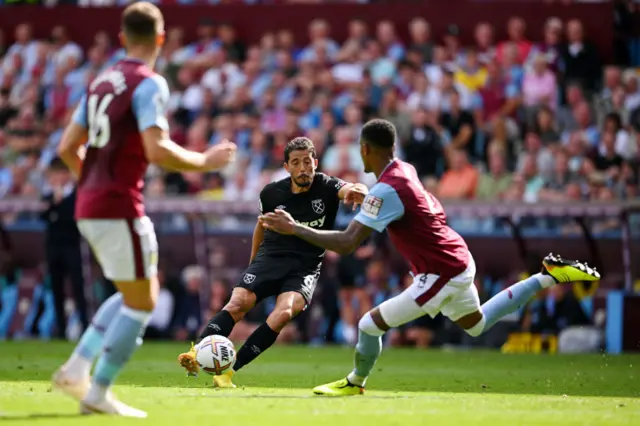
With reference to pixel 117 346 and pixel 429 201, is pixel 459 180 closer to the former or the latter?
pixel 429 201

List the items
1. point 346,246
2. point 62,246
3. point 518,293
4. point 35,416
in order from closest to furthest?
1. point 35,416
2. point 346,246
3. point 518,293
4. point 62,246

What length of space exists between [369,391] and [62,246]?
10.3 m

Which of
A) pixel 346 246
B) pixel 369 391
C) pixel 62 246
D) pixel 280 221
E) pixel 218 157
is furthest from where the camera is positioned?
pixel 62 246

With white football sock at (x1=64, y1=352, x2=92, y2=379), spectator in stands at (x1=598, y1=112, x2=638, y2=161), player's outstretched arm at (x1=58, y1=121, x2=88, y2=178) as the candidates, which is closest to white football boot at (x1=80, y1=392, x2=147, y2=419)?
white football sock at (x1=64, y1=352, x2=92, y2=379)

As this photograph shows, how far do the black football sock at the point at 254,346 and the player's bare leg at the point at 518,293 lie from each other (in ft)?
5.40

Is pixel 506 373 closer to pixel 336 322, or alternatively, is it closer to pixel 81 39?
pixel 336 322

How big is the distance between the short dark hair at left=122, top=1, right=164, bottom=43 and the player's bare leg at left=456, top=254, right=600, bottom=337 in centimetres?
392

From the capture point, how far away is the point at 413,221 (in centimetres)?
948

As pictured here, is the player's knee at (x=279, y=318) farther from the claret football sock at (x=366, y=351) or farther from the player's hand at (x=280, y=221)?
the player's hand at (x=280, y=221)

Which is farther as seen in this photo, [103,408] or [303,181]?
[303,181]

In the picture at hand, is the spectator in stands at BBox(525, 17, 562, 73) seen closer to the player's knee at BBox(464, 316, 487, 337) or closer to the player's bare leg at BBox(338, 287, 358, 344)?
the player's bare leg at BBox(338, 287, 358, 344)

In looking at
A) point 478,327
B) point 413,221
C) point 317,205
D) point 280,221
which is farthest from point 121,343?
point 317,205

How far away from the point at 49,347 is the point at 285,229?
8.95 meters

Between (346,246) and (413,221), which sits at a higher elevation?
(413,221)
